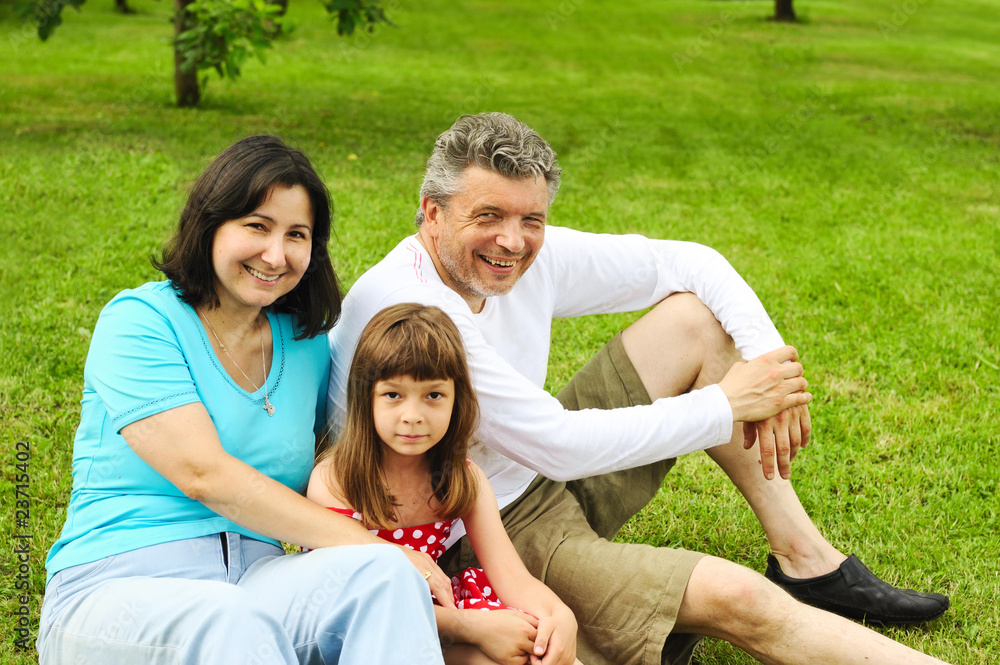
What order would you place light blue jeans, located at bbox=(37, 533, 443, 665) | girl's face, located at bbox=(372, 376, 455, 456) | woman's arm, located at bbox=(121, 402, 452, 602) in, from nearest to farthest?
light blue jeans, located at bbox=(37, 533, 443, 665) → woman's arm, located at bbox=(121, 402, 452, 602) → girl's face, located at bbox=(372, 376, 455, 456)

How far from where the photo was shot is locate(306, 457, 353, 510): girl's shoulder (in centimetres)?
228

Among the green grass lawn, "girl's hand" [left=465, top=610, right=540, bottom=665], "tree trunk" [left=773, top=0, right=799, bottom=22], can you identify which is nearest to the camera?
"girl's hand" [left=465, top=610, right=540, bottom=665]

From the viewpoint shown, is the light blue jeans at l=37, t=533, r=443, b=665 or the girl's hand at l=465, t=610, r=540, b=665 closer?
the light blue jeans at l=37, t=533, r=443, b=665

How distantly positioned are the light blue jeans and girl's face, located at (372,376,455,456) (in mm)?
345

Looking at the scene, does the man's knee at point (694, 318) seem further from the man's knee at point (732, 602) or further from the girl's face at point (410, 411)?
the girl's face at point (410, 411)

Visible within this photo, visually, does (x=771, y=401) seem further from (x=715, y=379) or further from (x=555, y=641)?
(x=555, y=641)

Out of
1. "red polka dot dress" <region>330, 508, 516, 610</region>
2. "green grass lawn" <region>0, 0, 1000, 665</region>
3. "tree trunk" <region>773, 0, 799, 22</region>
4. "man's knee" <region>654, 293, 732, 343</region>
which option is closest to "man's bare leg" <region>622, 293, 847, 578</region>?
"man's knee" <region>654, 293, 732, 343</region>

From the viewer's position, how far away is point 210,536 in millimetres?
2141

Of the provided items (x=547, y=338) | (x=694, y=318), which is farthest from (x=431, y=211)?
(x=694, y=318)

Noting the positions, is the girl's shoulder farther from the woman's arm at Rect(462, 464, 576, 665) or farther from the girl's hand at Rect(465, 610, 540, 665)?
the girl's hand at Rect(465, 610, 540, 665)

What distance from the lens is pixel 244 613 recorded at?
70.4 inches

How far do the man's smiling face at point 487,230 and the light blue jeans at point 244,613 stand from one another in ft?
2.90

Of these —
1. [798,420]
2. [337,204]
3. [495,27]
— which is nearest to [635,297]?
[798,420]

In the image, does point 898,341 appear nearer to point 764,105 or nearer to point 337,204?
point 337,204
